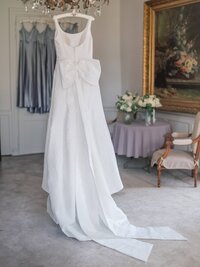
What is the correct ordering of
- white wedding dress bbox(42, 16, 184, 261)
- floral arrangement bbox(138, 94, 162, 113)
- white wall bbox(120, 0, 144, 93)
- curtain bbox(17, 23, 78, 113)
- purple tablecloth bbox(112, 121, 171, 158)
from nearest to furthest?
white wedding dress bbox(42, 16, 184, 261) → purple tablecloth bbox(112, 121, 171, 158) → floral arrangement bbox(138, 94, 162, 113) → white wall bbox(120, 0, 144, 93) → curtain bbox(17, 23, 78, 113)

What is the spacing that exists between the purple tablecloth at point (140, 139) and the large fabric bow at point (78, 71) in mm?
1895

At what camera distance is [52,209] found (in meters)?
3.13

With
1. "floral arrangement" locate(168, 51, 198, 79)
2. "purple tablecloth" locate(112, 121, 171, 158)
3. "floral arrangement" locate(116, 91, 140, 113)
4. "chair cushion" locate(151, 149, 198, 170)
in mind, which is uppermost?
"floral arrangement" locate(168, 51, 198, 79)

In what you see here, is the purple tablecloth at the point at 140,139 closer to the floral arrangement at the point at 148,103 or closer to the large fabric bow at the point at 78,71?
the floral arrangement at the point at 148,103

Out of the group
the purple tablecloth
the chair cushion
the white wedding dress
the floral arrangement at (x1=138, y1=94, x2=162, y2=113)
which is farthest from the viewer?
the floral arrangement at (x1=138, y1=94, x2=162, y2=113)

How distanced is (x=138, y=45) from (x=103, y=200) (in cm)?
369

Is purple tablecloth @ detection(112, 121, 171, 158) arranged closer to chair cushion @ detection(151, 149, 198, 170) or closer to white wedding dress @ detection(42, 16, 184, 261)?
chair cushion @ detection(151, 149, 198, 170)

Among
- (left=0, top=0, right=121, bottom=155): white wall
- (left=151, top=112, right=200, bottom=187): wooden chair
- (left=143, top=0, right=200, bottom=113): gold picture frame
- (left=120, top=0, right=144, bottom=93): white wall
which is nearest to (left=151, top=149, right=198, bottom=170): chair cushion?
(left=151, top=112, right=200, bottom=187): wooden chair

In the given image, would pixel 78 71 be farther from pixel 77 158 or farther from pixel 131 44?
pixel 131 44

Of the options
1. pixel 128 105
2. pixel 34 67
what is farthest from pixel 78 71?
pixel 34 67

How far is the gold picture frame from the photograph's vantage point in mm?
5008

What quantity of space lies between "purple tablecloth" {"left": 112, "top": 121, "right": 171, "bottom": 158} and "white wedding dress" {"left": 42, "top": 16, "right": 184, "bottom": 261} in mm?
1818

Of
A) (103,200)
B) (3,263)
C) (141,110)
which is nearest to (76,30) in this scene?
(141,110)

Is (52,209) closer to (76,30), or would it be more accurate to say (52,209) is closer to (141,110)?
(141,110)
